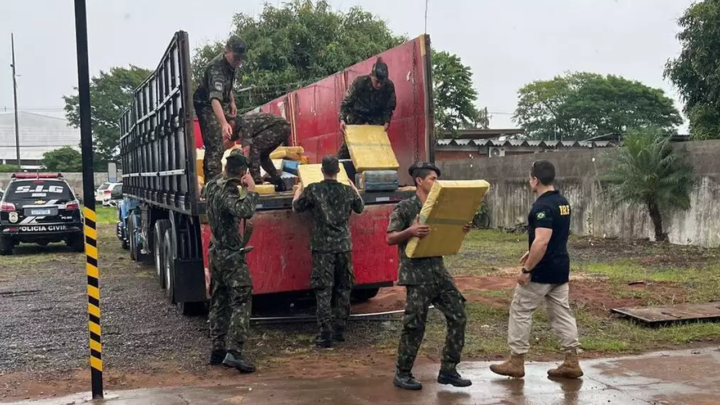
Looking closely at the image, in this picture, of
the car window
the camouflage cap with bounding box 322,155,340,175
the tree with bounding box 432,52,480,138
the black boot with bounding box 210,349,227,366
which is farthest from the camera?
the tree with bounding box 432,52,480,138

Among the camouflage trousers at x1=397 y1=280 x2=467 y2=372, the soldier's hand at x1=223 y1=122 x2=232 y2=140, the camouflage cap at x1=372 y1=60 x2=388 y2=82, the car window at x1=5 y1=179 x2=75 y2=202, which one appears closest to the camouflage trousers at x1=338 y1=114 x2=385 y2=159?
the camouflage cap at x1=372 y1=60 x2=388 y2=82

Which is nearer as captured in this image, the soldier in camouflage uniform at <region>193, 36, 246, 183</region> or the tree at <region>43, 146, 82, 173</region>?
the soldier in camouflage uniform at <region>193, 36, 246, 183</region>

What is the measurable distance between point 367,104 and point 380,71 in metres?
0.42

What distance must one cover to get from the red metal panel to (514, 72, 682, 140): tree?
4103cm

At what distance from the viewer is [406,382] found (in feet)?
16.5

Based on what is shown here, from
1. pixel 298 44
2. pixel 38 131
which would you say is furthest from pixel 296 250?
pixel 38 131

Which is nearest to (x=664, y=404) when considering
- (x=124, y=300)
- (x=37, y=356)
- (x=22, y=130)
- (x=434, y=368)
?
(x=434, y=368)

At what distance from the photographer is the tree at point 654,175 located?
12.9 metres

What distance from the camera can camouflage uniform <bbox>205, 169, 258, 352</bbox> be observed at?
5.59 m

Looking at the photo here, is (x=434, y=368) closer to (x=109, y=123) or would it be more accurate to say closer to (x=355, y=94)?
(x=355, y=94)

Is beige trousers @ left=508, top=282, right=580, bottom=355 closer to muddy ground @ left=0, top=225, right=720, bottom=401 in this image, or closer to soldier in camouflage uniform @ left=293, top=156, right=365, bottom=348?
muddy ground @ left=0, top=225, right=720, bottom=401

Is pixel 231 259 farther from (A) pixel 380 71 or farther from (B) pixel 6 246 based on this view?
(B) pixel 6 246

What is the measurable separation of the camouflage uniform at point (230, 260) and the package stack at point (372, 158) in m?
1.65

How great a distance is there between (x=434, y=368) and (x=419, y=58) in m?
3.18
